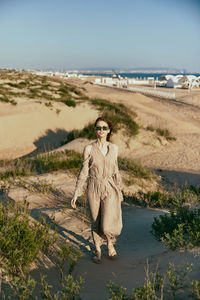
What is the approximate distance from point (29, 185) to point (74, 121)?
35.0 ft

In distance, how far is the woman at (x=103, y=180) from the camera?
3502mm

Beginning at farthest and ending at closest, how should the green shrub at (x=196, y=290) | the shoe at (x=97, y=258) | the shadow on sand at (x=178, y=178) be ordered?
the shadow on sand at (x=178, y=178) < the shoe at (x=97, y=258) < the green shrub at (x=196, y=290)

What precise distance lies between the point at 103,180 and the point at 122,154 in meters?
8.15

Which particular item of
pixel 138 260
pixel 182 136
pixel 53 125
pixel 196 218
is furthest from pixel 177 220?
pixel 53 125

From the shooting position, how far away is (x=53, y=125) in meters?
15.7

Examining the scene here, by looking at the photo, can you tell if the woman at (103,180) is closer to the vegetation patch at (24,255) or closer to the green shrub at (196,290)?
the vegetation patch at (24,255)

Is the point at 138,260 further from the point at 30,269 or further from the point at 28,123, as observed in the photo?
the point at 28,123

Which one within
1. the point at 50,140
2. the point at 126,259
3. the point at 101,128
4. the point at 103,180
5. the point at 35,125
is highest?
the point at 101,128

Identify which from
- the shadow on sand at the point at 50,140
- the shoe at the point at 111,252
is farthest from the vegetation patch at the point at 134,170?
the shadow on sand at the point at 50,140

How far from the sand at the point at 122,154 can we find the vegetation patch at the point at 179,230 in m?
0.11

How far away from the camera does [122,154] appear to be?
11.6 metres

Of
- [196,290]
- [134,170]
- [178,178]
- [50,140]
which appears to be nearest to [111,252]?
[196,290]

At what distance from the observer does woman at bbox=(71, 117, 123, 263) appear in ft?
11.5

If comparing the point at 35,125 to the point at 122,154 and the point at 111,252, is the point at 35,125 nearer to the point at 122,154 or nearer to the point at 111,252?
the point at 122,154
